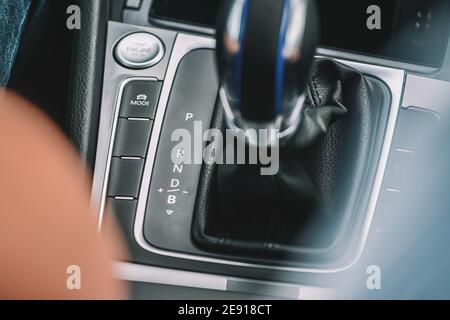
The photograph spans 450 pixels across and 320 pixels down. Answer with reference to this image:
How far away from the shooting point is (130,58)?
833mm

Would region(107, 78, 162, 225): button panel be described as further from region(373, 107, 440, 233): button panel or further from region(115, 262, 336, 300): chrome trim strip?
region(373, 107, 440, 233): button panel

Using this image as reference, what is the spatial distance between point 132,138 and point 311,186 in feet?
0.68

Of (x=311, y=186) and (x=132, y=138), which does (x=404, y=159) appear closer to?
(x=311, y=186)

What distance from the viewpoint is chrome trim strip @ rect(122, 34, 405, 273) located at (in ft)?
2.41

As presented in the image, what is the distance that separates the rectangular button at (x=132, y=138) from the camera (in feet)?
2.56

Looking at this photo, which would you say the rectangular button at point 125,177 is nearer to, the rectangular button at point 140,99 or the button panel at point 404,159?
the rectangular button at point 140,99

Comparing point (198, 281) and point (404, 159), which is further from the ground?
point (404, 159)

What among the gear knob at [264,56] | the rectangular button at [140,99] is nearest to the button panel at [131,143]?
the rectangular button at [140,99]

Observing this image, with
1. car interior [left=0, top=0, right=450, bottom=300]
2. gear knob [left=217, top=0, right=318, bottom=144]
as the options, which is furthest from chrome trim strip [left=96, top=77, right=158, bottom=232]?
gear knob [left=217, top=0, right=318, bottom=144]

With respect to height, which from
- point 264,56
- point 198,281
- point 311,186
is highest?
point 264,56

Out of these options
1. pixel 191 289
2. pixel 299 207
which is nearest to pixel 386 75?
pixel 299 207

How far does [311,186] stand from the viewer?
0.73 metres

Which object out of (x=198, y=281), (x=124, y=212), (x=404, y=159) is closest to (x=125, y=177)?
(x=124, y=212)

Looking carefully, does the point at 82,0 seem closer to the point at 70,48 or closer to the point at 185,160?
the point at 70,48
